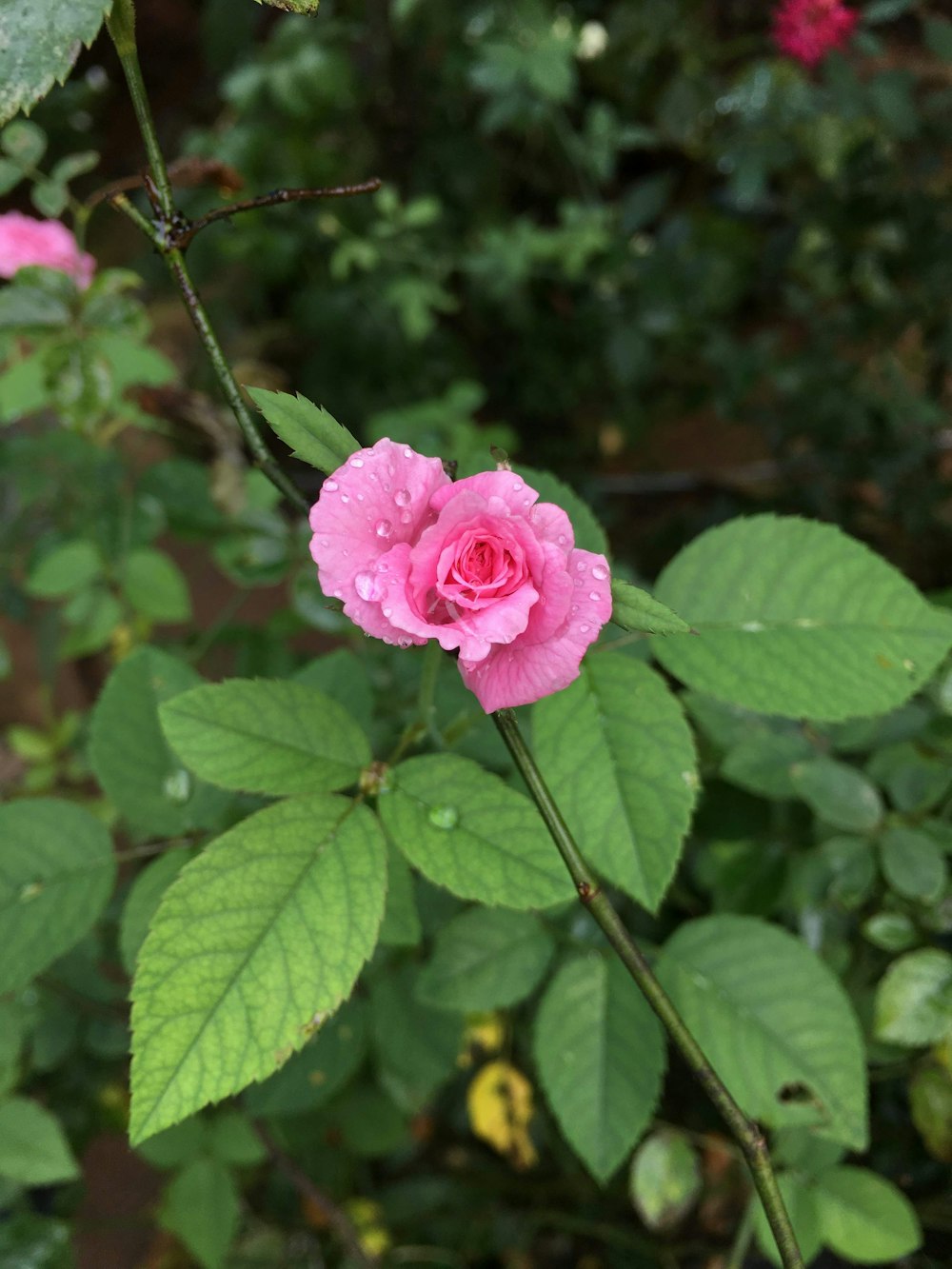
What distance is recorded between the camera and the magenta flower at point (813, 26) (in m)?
1.16

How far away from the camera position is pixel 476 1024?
114 centimetres

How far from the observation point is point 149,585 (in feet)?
3.94

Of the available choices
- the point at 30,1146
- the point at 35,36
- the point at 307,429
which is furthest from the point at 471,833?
the point at 30,1146

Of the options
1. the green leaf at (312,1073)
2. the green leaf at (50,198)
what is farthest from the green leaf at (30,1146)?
the green leaf at (50,198)

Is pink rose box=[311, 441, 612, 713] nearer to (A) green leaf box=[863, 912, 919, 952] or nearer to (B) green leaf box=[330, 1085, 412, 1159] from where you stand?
(A) green leaf box=[863, 912, 919, 952]

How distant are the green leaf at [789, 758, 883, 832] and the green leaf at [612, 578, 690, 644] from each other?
382 mm

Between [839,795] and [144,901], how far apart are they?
1.74ft

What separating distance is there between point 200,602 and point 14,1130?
1395 mm

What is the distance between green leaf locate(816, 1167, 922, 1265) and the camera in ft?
2.23

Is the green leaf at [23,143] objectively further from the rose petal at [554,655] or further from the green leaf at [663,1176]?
the green leaf at [663,1176]

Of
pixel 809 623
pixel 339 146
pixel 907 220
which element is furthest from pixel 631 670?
pixel 339 146

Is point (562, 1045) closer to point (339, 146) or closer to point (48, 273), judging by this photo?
point (48, 273)

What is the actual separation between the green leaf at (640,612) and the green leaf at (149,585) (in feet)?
3.09

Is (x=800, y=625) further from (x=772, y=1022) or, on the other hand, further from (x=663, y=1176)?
(x=663, y=1176)
